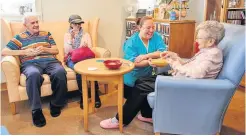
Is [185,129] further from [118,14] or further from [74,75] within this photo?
[118,14]

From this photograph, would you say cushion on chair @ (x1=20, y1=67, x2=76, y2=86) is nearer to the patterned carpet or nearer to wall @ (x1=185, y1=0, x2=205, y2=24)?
the patterned carpet

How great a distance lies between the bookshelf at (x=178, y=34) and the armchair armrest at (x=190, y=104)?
5.10 ft

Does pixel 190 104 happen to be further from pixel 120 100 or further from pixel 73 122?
pixel 73 122

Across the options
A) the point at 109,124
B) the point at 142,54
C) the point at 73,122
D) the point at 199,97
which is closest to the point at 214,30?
the point at 199,97

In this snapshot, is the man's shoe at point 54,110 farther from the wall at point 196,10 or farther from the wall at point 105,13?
the wall at point 196,10

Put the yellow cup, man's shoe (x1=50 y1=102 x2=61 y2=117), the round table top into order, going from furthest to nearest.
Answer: man's shoe (x1=50 y1=102 x2=61 y2=117), the yellow cup, the round table top

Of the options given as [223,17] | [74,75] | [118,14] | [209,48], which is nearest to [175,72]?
[209,48]

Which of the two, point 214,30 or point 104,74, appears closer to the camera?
point 214,30

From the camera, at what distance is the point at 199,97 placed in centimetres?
157

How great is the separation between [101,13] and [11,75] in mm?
1657

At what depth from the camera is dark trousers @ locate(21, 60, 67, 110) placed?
2131 millimetres

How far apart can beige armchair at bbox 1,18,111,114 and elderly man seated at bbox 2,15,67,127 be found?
0.24 ft

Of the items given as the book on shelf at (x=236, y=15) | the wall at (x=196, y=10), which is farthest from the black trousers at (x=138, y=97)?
the wall at (x=196, y=10)

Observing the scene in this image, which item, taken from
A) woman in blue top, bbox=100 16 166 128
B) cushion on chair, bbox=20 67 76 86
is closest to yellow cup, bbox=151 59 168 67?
woman in blue top, bbox=100 16 166 128
